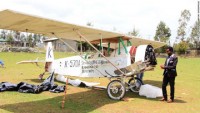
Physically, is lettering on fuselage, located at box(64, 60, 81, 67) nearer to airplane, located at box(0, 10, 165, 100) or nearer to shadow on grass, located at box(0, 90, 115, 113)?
airplane, located at box(0, 10, 165, 100)

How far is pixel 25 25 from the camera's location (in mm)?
9453

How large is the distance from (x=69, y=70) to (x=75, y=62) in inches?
23.0

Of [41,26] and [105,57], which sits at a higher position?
[41,26]

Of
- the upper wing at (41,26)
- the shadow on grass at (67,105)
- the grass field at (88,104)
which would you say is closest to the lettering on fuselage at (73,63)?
the upper wing at (41,26)

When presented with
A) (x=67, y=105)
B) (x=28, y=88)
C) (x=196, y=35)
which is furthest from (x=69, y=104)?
(x=196, y=35)

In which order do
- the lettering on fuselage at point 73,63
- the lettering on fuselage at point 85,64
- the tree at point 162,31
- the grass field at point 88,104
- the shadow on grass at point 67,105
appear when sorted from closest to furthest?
the shadow on grass at point 67,105, the grass field at point 88,104, the lettering on fuselage at point 85,64, the lettering on fuselage at point 73,63, the tree at point 162,31

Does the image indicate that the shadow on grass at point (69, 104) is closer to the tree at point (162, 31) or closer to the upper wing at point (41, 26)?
the upper wing at point (41, 26)

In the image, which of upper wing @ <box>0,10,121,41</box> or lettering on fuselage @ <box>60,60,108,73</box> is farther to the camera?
lettering on fuselage @ <box>60,60,108,73</box>

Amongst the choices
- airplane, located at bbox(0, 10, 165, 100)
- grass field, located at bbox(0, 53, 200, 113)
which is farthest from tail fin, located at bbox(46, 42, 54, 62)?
grass field, located at bbox(0, 53, 200, 113)

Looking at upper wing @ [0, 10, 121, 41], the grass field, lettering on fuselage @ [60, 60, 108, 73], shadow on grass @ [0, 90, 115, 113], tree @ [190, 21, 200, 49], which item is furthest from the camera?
tree @ [190, 21, 200, 49]

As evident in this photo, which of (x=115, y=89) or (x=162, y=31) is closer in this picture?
(x=115, y=89)

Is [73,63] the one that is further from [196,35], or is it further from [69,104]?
[196,35]

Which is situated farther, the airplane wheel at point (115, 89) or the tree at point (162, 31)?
the tree at point (162, 31)

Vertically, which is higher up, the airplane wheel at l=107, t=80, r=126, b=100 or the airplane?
the airplane
